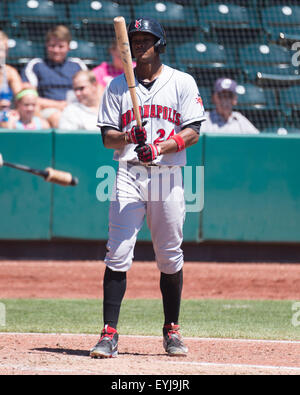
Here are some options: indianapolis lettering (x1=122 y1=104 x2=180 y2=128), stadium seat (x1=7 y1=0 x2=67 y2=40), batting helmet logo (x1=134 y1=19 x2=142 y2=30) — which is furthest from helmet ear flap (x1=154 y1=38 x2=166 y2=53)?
stadium seat (x1=7 y1=0 x2=67 y2=40)

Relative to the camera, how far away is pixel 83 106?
29.5 ft

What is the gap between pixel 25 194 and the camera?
8.88 metres

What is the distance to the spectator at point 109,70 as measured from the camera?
9.71 meters

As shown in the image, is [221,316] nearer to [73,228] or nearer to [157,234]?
[157,234]

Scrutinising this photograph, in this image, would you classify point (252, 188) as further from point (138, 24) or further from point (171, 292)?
point (138, 24)

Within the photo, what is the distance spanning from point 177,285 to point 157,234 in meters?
0.38

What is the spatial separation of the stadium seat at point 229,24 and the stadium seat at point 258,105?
3.40 ft

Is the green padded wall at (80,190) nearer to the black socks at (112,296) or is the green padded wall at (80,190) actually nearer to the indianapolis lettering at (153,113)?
the indianapolis lettering at (153,113)

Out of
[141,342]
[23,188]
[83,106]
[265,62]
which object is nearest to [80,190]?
[23,188]

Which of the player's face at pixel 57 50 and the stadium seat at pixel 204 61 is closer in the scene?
the player's face at pixel 57 50

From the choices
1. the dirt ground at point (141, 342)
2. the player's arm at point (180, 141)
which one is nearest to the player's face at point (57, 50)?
the dirt ground at point (141, 342)

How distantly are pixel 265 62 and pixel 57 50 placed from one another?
10.3ft

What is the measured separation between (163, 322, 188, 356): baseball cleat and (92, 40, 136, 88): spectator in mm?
5579
